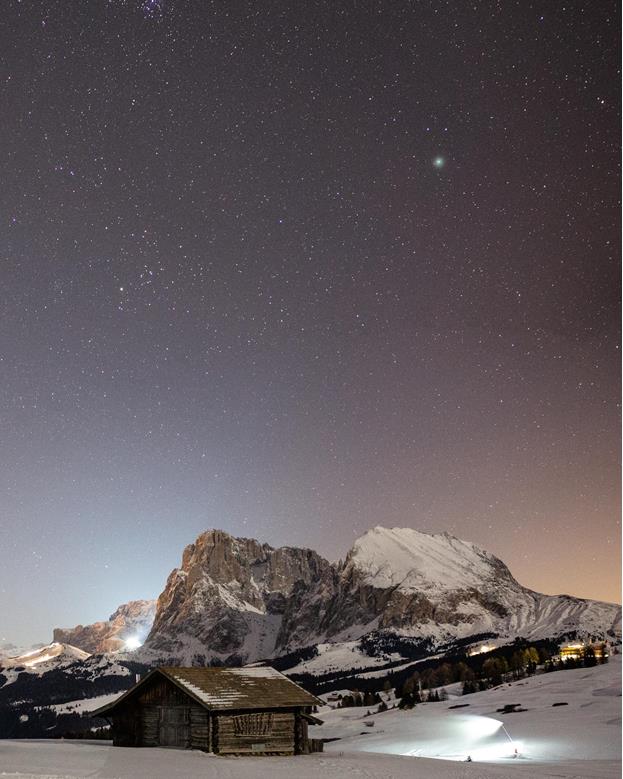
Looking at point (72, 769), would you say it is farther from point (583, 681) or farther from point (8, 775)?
point (583, 681)

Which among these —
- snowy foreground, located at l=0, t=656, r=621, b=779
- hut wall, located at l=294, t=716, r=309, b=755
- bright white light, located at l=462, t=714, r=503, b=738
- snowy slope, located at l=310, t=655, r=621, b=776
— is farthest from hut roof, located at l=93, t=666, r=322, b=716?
bright white light, located at l=462, t=714, r=503, b=738

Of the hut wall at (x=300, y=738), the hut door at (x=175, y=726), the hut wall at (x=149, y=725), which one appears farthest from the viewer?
the hut wall at (x=300, y=738)

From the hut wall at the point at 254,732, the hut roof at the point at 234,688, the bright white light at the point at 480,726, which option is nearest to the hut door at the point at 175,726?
the hut roof at the point at 234,688

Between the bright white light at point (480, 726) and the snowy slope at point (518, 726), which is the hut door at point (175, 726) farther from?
the bright white light at point (480, 726)

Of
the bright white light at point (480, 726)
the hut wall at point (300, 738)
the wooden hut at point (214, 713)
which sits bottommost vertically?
the bright white light at point (480, 726)

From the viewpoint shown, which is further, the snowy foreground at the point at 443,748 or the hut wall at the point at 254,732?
the hut wall at the point at 254,732

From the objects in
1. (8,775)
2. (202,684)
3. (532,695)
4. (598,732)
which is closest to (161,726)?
(202,684)
